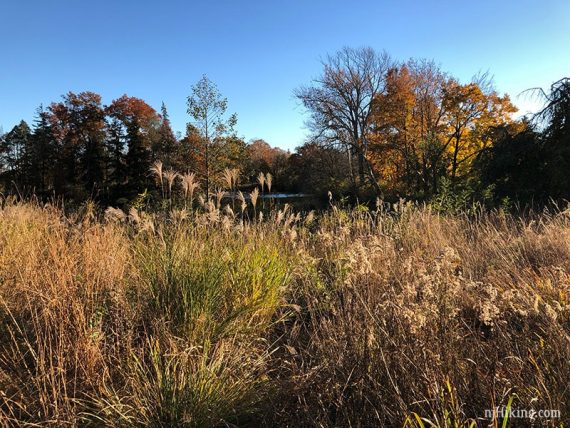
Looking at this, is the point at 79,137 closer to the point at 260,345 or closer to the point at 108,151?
the point at 108,151

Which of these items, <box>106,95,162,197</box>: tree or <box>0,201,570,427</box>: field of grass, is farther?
<box>106,95,162,197</box>: tree

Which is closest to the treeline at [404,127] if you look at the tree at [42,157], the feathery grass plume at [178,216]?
the feathery grass plume at [178,216]

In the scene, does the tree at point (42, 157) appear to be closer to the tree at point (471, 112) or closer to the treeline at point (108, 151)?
the treeline at point (108, 151)

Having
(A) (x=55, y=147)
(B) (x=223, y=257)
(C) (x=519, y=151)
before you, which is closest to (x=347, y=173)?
(C) (x=519, y=151)

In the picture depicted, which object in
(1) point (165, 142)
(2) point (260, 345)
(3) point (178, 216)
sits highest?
(1) point (165, 142)

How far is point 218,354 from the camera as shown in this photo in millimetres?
2465

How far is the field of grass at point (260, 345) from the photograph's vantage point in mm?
1856

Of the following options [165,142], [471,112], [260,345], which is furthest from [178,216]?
[165,142]

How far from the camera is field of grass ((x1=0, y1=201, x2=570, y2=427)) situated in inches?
73.1

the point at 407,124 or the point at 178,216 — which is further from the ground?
the point at 407,124

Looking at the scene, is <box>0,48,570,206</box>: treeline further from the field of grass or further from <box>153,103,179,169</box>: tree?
the field of grass

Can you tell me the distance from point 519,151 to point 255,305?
11610 mm

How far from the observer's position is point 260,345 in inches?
113

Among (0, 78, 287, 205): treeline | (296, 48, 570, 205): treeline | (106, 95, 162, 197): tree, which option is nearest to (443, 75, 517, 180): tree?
(296, 48, 570, 205): treeline
